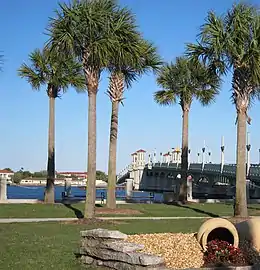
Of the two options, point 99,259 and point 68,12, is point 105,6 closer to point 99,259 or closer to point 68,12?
point 68,12

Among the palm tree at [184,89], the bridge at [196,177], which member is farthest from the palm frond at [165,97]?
the bridge at [196,177]

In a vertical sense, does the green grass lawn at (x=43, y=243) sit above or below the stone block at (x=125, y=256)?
below

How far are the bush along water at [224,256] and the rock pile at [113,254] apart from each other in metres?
1.00

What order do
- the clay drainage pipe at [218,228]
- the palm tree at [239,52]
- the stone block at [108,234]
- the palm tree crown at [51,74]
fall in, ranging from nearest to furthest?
the stone block at [108,234]
the clay drainage pipe at [218,228]
the palm tree at [239,52]
the palm tree crown at [51,74]

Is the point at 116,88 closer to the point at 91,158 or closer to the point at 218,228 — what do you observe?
the point at 91,158

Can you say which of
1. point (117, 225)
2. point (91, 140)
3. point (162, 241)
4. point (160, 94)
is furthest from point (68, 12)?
point (160, 94)

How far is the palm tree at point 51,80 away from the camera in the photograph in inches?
1131

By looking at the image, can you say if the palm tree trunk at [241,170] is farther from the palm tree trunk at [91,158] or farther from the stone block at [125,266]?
the stone block at [125,266]

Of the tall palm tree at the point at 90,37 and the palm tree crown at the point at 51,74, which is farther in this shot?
the palm tree crown at the point at 51,74

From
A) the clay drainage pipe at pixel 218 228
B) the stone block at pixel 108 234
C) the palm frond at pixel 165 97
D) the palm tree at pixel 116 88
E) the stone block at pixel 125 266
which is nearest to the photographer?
the stone block at pixel 125 266

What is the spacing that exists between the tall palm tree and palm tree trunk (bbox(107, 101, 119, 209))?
7.04 meters

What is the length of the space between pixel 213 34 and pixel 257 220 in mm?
12165

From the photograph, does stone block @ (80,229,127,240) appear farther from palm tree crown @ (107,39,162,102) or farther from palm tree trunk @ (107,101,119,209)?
palm tree trunk @ (107,101,119,209)

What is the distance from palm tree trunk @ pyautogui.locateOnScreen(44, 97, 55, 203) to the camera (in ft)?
96.2
